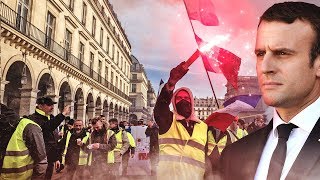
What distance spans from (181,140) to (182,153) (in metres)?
0.14

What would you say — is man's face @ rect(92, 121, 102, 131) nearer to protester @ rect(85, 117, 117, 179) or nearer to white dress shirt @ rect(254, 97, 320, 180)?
protester @ rect(85, 117, 117, 179)

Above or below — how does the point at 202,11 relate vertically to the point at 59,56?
below

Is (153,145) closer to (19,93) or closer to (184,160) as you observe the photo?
(184,160)

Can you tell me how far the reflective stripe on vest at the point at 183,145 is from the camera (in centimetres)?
342

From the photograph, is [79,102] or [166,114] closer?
[166,114]

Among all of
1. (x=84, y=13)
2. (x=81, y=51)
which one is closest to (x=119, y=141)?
(x=84, y=13)

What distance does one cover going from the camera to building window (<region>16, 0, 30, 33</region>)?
13.6m

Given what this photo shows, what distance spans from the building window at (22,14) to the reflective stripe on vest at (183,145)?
39.7 ft

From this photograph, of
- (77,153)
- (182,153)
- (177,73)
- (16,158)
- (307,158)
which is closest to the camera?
(307,158)

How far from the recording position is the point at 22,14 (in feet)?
45.6

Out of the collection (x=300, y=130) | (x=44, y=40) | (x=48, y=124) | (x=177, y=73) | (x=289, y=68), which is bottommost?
(x=300, y=130)

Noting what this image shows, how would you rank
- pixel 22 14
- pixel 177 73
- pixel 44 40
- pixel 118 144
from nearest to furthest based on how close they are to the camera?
pixel 177 73
pixel 118 144
pixel 22 14
pixel 44 40

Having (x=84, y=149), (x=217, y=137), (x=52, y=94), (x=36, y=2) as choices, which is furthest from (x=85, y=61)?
(x=217, y=137)

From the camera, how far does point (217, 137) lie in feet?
15.4
